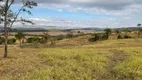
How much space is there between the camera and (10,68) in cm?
2547

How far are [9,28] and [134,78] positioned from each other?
719 inches

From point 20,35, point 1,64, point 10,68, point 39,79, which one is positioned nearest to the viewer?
point 39,79

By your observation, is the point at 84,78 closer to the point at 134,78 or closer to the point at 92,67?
the point at 134,78

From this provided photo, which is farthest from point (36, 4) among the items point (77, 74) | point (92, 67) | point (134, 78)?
point (134, 78)

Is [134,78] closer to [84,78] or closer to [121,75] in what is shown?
[121,75]

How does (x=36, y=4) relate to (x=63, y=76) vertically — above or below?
above

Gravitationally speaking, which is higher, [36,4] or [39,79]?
[36,4]

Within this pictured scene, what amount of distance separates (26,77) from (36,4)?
16.8 meters

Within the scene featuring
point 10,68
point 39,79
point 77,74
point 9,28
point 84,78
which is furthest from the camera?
point 9,28

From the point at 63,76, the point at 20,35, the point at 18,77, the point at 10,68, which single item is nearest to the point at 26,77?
the point at 18,77

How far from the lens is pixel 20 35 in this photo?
139m

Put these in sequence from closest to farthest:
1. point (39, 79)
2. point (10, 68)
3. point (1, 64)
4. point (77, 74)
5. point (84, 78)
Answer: point (39, 79) → point (84, 78) → point (77, 74) → point (10, 68) → point (1, 64)

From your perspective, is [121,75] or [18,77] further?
[121,75]

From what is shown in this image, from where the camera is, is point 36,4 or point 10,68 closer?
point 10,68
